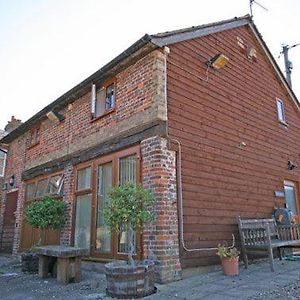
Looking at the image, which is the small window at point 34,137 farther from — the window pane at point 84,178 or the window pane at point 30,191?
the window pane at point 84,178

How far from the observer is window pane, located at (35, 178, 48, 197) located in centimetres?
1111

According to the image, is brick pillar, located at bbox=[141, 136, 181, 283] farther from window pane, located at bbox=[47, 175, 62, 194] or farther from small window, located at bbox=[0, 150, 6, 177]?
small window, located at bbox=[0, 150, 6, 177]

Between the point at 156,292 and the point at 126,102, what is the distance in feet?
14.3

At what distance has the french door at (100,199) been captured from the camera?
7.20 m

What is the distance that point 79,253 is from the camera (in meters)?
6.82

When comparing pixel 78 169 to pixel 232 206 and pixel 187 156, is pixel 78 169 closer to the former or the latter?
pixel 187 156

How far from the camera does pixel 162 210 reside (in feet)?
20.6

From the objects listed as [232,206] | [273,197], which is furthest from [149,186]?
[273,197]

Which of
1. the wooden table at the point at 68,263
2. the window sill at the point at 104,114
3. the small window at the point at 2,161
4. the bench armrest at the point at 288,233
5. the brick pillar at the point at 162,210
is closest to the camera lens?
the brick pillar at the point at 162,210

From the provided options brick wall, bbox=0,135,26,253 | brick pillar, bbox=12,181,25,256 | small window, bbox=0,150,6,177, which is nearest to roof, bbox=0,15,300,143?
brick wall, bbox=0,135,26,253

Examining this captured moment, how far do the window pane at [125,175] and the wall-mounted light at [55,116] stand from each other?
4.04 m

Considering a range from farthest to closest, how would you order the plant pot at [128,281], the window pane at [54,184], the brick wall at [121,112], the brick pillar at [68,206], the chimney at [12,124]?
1. the chimney at [12,124]
2. the window pane at [54,184]
3. the brick pillar at [68,206]
4. the brick wall at [121,112]
5. the plant pot at [128,281]

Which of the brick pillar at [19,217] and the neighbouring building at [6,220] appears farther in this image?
the neighbouring building at [6,220]

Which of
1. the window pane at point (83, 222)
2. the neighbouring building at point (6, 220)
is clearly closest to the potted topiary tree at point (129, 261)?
the window pane at point (83, 222)
